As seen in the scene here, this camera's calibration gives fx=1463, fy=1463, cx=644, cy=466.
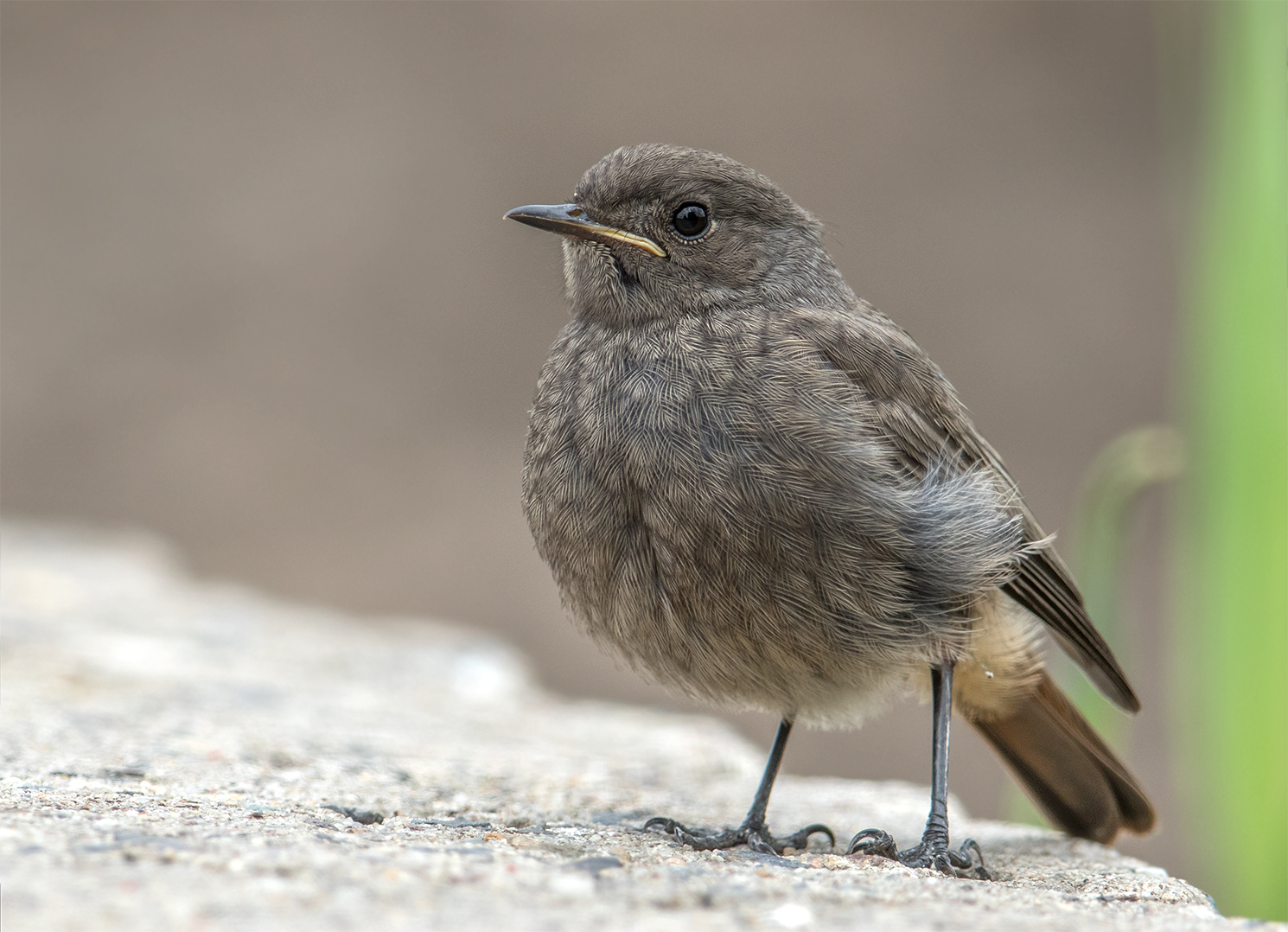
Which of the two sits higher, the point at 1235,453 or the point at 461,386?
the point at 461,386

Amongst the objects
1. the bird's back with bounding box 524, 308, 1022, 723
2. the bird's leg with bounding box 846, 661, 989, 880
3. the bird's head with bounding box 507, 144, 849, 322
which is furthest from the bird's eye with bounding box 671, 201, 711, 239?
the bird's leg with bounding box 846, 661, 989, 880

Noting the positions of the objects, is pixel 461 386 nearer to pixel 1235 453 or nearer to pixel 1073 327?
pixel 1073 327

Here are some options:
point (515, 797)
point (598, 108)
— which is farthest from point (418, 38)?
point (515, 797)

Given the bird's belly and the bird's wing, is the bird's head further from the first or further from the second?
the bird's belly

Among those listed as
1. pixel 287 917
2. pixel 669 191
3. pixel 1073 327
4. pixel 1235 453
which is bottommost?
pixel 287 917

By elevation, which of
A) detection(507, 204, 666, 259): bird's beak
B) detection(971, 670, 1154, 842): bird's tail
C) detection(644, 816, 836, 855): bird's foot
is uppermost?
detection(507, 204, 666, 259): bird's beak
